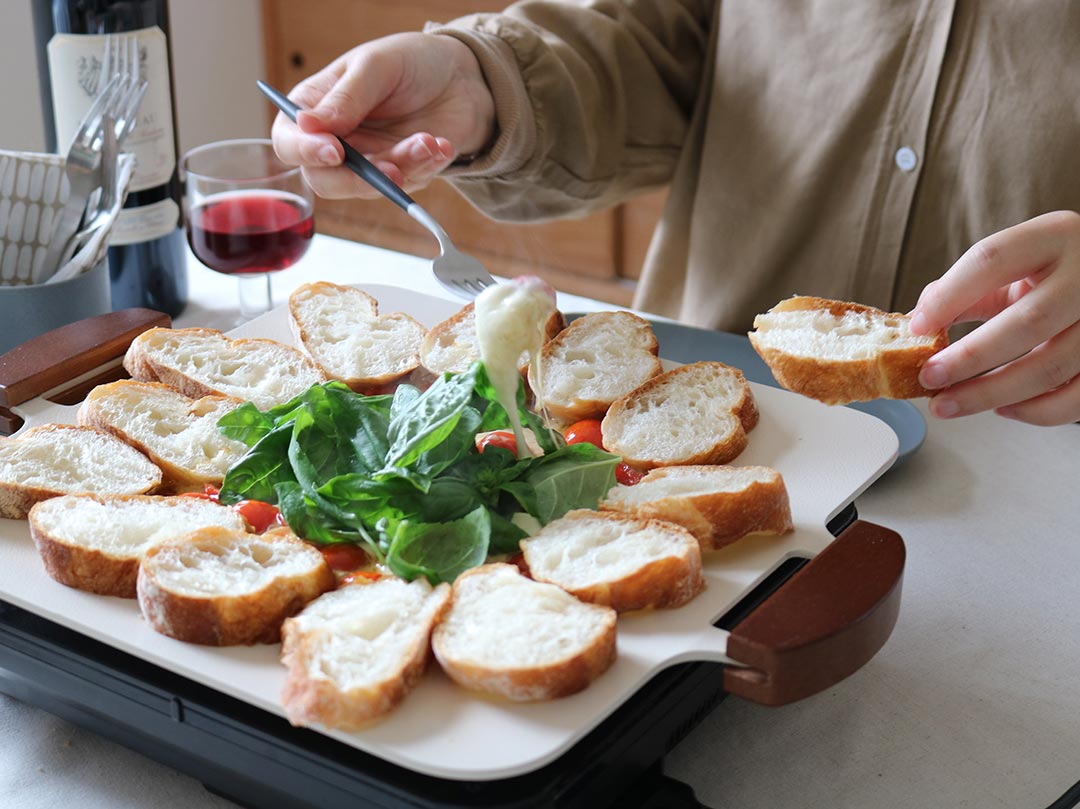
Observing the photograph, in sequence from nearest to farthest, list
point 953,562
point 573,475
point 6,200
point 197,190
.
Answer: point 573,475 → point 953,562 → point 6,200 → point 197,190

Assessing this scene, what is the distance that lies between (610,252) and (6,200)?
250 centimetres

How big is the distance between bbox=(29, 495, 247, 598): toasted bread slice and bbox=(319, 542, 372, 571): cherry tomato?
0.29ft

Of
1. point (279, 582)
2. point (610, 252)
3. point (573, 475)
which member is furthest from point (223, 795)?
point (610, 252)

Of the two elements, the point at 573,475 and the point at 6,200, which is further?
Answer: the point at 6,200

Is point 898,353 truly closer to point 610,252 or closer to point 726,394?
point 726,394

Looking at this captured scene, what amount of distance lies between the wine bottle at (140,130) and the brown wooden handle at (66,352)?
0.82ft

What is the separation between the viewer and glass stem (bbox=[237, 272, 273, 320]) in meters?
1.96

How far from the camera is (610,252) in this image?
3957 mm

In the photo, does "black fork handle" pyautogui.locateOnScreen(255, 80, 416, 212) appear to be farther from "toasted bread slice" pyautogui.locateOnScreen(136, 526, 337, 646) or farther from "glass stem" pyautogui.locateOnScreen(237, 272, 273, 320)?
"toasted bread slice" pyautogui.locateOnScreen(136, 526, 337, 646)

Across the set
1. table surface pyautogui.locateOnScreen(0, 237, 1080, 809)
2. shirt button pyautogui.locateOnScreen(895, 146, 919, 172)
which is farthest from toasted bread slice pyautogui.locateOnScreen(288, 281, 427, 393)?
shirt button pyautogui.locateOnScreen(895, 146, 919, 172)

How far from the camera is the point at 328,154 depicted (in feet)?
5.13

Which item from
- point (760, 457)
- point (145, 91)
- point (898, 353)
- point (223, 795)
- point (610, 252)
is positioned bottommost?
point (610, 252)

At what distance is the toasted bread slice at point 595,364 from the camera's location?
1.45m

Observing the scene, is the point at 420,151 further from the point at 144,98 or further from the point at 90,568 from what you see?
the point at 90,568
